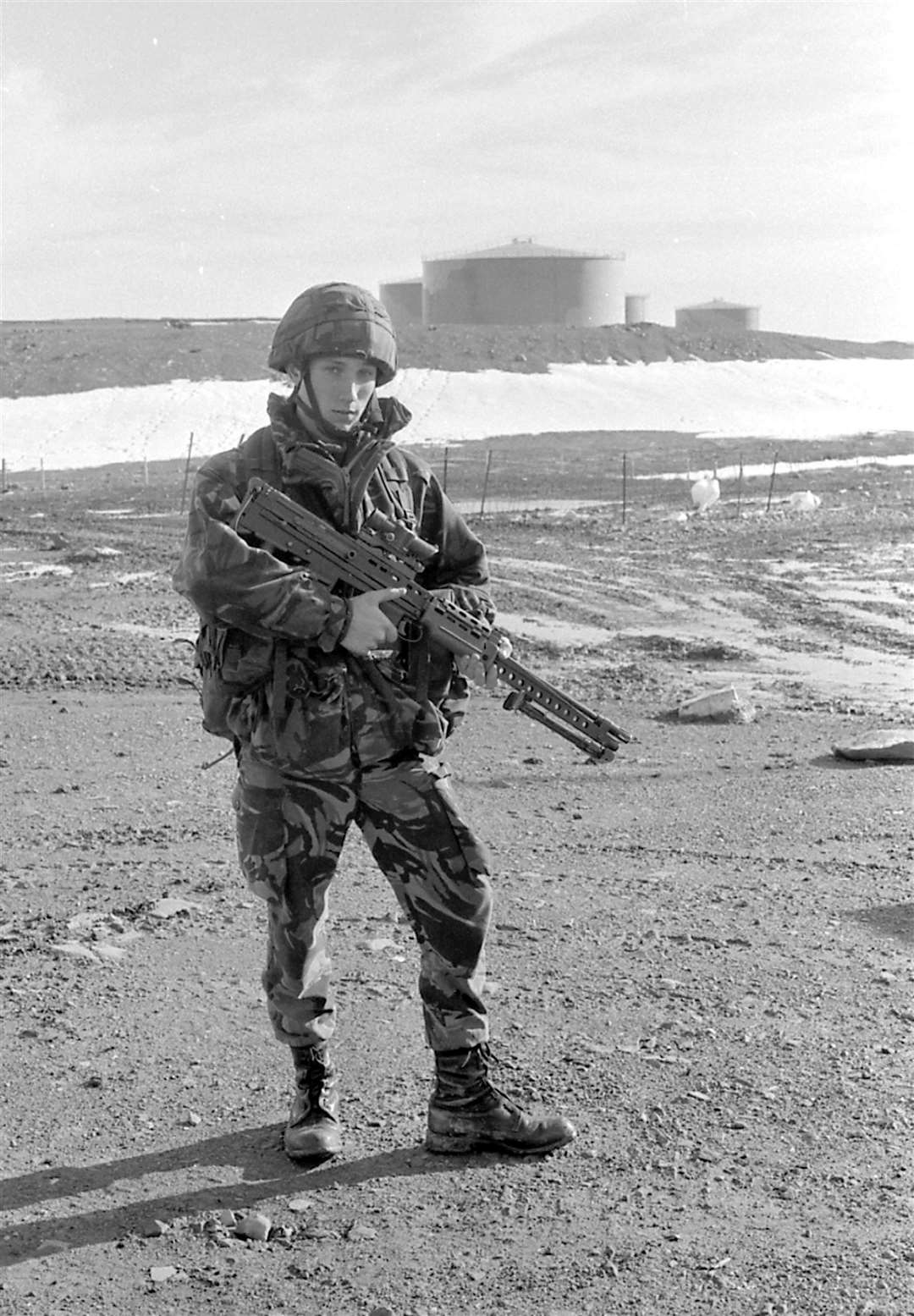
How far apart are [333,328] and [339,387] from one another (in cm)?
12

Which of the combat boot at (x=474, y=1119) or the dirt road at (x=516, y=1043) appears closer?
the dirt road at (x=516, y=1043)

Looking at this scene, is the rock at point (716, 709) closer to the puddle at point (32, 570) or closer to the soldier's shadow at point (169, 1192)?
the soldier's shadow at point (169, 1192)

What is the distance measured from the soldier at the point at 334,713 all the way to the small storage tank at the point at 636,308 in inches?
2777

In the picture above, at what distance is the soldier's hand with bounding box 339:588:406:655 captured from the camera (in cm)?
331

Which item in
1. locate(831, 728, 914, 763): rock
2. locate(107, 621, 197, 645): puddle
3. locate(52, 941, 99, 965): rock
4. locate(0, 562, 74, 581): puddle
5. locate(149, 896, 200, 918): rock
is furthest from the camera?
locate(0, 562, 74, 581): puddle

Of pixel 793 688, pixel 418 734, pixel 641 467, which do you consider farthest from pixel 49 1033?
pixel 641 467

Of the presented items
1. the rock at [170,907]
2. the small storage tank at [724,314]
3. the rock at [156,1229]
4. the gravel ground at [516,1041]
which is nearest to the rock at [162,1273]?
the gravel ground at [516,1041]

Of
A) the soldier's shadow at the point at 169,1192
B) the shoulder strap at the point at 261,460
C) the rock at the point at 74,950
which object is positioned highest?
the shoulder strap at the point at 261,460

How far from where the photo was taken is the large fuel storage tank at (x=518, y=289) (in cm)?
6725

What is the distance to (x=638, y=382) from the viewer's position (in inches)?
2031

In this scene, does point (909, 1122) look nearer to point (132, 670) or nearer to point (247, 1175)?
point (247, 1175)

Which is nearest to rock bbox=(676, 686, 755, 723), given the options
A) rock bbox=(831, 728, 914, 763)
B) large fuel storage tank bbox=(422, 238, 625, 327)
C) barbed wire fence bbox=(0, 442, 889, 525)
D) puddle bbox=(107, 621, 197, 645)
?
rock bbox=(831, 728, 914, 763)

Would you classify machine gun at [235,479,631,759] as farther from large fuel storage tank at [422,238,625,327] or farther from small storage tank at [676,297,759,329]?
small storage tank at [676,297,759,329]

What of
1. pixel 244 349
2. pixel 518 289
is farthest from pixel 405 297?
pixel 244 349
